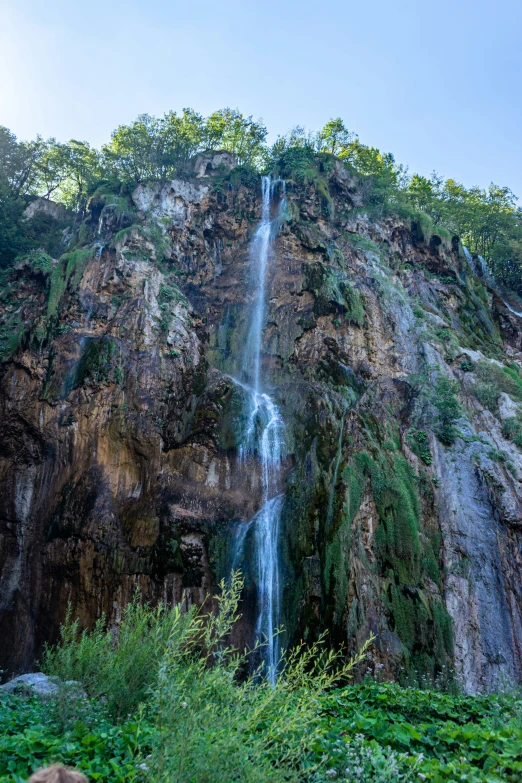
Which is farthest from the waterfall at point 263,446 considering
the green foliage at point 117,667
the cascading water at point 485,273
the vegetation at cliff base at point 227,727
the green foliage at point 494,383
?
the cascading water at point 485,273

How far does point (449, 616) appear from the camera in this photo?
15.2 meters

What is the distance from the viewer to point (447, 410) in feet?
65.0

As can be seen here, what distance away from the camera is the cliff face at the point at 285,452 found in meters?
15.3

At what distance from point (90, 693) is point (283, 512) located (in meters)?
10.5

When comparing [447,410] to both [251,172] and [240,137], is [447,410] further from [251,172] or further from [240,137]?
[240,137]

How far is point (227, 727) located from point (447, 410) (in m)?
17.6

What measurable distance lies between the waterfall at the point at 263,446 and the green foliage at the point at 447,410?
6.22 meters

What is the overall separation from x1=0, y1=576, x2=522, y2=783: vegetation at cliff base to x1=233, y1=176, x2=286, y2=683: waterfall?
3.89 metres

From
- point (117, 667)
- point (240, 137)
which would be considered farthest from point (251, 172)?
point (117, 667)

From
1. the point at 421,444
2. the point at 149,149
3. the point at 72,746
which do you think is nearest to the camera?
the point at 72,746

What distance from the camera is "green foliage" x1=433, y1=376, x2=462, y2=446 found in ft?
62.8

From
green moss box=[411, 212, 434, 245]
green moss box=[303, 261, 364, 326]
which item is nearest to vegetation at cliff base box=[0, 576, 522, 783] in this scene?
green moss box=[303, 261, 364, 326]

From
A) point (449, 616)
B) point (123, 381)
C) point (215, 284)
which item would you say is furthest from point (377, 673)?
point (215, 284)

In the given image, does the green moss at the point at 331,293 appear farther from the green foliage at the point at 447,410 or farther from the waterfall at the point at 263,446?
the green foliage at the point at 447,410
